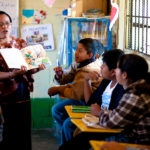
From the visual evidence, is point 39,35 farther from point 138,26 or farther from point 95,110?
point 95,110

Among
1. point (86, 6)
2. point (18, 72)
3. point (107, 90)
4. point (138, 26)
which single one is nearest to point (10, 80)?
point (18, 72)

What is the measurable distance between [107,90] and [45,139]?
1.96 meters

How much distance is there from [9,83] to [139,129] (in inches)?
60.4

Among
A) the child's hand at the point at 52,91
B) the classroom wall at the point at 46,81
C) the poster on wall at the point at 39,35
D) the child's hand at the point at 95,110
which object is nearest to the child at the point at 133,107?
the child's hand at the point at 95,110

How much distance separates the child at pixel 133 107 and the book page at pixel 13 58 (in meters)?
1.20

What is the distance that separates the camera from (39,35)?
475 cm

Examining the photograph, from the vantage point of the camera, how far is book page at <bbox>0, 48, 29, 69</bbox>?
9.73ft

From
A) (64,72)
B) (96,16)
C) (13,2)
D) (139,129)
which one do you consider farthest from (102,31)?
(139,129)

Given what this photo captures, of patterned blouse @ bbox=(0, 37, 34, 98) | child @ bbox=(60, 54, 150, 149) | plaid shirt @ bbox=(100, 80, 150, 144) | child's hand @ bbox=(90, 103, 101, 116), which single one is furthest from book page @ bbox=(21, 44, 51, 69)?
plaid shirt @ bbox=(100, 80, 150, 144)

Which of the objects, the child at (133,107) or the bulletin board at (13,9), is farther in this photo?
the bulletin board at (13,9)

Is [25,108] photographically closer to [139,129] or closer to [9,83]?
[9,83]

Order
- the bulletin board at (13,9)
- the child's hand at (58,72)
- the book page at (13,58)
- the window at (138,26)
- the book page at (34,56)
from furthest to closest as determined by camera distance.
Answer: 1. the bulletin board at (13,9)
2. the child's hand at (58,72)
3. the window at (138,26)
4. the book page at (34,56)
5. the book page at (13,58)

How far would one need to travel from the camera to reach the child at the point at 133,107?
1.95 meters

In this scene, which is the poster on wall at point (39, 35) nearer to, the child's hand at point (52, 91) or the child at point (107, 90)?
the child's hand at point (52, 91)
